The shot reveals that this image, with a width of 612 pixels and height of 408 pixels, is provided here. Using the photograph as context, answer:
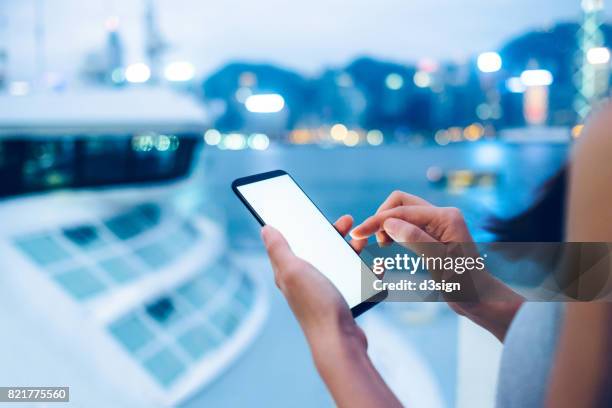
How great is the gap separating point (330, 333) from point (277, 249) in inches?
3.8

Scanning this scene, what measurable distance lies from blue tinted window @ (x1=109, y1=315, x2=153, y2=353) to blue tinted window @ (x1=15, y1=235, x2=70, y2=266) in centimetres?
76

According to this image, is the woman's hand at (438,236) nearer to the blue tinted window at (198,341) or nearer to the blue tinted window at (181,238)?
the blue tinted window at (198,341)

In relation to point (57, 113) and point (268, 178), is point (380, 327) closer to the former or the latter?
point (57, 113)

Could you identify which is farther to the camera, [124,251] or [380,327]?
[380,327]

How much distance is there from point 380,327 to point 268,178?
19.2ft

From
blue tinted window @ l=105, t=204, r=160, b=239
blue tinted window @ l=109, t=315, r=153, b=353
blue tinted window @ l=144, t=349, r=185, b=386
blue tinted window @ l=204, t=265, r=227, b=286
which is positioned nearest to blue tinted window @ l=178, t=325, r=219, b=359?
blue tinted window @ l=144, t=349, r=185, b=386

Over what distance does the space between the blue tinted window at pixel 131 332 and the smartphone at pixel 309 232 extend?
4495 millimetres

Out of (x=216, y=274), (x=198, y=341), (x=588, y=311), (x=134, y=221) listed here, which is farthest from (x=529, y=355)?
(x=216, y=274)

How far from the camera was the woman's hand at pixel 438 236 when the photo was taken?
73 cm

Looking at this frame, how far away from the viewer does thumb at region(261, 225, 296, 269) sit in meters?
0.56

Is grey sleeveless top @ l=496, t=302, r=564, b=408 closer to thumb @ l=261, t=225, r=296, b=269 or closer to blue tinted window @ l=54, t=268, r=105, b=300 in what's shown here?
thumb @ l=261, t=225, r=296, b=269

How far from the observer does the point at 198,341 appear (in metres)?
5.98

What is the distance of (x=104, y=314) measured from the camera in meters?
4.90

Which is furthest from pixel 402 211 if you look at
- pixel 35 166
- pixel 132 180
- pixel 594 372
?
pixel 132 180
